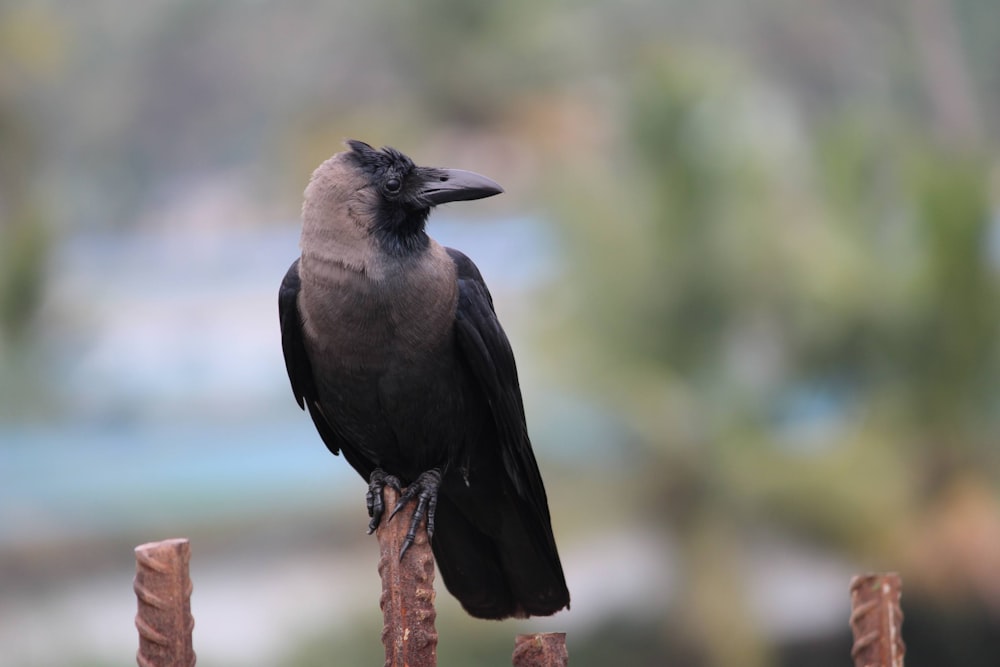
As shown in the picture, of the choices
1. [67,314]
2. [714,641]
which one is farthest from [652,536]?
[67,314]

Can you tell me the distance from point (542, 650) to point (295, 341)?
1058 mm

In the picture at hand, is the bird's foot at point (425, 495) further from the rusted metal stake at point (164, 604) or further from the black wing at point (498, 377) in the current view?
the rusted metal stake at point (164, 604)

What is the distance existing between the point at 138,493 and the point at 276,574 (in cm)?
97

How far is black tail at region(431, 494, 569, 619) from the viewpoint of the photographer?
9.16 feet

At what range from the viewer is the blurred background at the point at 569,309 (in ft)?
21.8

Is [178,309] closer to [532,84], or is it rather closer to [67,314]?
[67,314]

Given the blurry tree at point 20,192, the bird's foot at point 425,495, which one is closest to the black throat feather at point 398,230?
the bird's foot at point 425,495

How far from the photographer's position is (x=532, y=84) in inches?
315

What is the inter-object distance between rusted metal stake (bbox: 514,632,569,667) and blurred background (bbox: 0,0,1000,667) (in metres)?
4.59

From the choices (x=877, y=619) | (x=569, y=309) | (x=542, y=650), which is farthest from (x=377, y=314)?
(x=569, y=309)

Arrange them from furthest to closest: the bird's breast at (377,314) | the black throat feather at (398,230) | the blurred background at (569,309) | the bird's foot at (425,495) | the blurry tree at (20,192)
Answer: the blurry tree at (20,192) → the blurred background at (569,309) → the black throat feather at (398,230) → the bird's breast at (377,314) → the bird's foot at (425,495)

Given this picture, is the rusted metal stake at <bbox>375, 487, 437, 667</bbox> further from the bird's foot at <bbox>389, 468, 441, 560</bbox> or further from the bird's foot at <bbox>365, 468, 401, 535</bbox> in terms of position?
the bird's foot at <bbox>365, 468, 401, 535</bbox>

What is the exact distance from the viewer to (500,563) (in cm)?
285

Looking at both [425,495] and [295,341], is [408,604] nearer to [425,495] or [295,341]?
[425,495]
